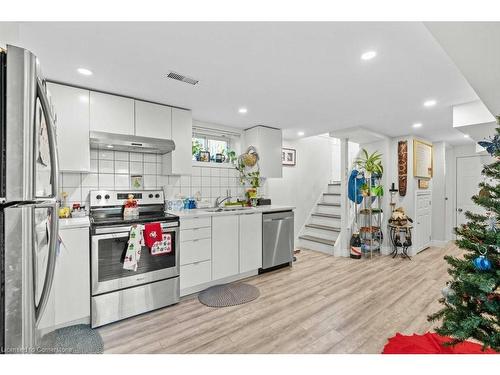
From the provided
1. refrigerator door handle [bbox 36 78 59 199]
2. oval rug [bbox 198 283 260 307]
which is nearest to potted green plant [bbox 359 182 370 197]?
oval rug [bbox 198 283 260 307]

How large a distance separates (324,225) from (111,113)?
404cm

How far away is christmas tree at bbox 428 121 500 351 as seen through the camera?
93cm

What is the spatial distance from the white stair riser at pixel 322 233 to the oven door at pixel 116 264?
318 centimetres

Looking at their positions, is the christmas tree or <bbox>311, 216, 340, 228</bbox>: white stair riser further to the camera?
<bbox>311, 216, 340, 228</bbox>: white stair riser

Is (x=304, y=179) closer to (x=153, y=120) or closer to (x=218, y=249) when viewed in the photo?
(x=218, y=249)

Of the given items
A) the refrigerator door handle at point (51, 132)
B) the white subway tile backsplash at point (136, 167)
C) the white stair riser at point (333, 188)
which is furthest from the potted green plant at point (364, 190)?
the refrigerator door handle at point (51, 132)

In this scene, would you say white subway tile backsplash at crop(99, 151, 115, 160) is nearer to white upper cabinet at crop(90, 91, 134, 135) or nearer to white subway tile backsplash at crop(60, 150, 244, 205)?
white subway tile backsplash at crop(60, 150, 244, 205)

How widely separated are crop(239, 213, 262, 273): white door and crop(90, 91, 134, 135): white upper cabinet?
1.70 m

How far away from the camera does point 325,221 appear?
478 centimetres

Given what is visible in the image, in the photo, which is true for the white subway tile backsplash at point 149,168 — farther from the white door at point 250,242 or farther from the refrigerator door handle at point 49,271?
the refrigerator door handle at point 49,271

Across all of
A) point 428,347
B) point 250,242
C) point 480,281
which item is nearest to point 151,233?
point 250,242

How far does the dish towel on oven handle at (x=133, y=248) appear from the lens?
85.6 inches
